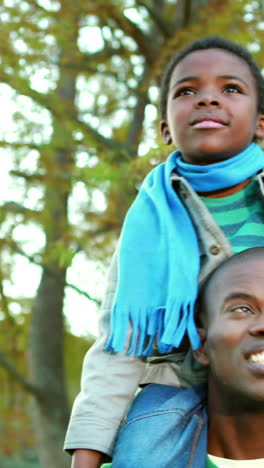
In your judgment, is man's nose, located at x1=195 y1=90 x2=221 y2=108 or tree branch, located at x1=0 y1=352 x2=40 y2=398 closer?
man's nose, located at x1=195 y1=90 x2=221 y2=108

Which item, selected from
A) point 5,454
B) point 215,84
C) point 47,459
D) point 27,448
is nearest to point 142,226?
point 215,84

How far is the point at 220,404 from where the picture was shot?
2254 millimetres

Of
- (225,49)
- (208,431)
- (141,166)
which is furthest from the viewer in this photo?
(141,166)

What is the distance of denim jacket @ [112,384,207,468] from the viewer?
6.94 feet

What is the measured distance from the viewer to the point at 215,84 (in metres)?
2.64

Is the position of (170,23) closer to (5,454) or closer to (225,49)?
(225,49)

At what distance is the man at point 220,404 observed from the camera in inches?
83.9

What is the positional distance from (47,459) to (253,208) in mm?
5149

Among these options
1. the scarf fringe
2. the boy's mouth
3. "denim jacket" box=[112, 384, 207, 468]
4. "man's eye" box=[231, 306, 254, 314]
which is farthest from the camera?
the boy's mouth

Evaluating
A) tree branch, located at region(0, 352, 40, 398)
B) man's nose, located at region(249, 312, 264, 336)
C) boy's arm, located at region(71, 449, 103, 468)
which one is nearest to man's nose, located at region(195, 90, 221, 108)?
man's nose, located at region(249, 312, 264, 336)

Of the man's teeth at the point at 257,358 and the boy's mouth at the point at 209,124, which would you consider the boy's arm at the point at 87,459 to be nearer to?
the man's teeth at the point at 257,358

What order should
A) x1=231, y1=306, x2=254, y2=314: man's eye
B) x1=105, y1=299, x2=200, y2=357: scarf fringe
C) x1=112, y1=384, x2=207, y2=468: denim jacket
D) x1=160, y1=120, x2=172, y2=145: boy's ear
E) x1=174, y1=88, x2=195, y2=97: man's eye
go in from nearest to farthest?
x1=112, y1=384, x2=207, y2=468: denim jacket → x1=231, y1=306, x2=254, y2=314: man's eye → x1=105, y1=299, x2=200, y2=357: scarf fringe → x1=174, y1=88, x2=195, y2=97: man's eye → x1=160, y1=120, x2=172, y2=145: boy's ear

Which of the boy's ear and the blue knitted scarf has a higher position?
the boy's ear

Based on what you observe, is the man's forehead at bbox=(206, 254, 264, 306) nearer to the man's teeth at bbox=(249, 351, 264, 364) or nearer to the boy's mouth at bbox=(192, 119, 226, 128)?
the man's teeth at bbox=(249, 351, 264, 364)
